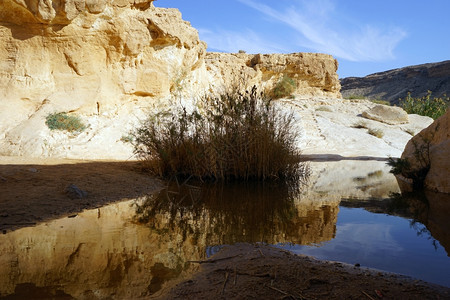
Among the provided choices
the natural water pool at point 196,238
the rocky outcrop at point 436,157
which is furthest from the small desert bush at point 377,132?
the natural water pool at point 196,238

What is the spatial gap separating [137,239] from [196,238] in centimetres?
48

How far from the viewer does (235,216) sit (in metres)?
3.69

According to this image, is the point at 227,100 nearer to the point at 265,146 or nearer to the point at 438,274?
the point at 265,146

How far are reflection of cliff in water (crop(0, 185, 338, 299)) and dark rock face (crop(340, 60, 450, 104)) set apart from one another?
37.2 m

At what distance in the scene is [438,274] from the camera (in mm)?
2137

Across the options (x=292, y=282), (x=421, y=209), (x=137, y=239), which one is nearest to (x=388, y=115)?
(x=421, y=209)

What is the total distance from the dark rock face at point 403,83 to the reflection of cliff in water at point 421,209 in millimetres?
35545

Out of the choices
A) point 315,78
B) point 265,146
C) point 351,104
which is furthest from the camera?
point 315,78

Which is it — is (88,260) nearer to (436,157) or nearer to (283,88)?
(436,157)

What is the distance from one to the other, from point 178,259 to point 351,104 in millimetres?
20372

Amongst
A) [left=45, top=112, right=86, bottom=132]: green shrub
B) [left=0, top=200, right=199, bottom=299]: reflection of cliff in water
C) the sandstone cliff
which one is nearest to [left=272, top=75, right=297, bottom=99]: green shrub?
the sandstone cliff

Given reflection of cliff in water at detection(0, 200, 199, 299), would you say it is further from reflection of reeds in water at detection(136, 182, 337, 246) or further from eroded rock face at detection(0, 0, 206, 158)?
eroded rock face at detection(0, 0, 206, 158)

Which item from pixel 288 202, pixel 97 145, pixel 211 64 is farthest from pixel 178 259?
pixel 211 64

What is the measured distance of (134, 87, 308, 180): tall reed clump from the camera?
605cm
